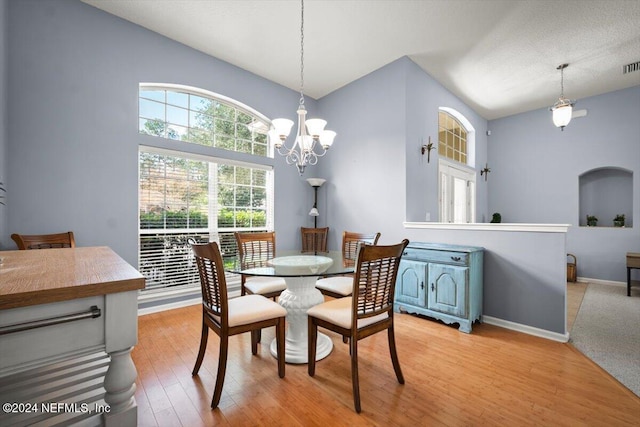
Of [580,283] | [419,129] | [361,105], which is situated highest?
[361,105]

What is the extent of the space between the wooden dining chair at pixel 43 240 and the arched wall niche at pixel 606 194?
794 cm

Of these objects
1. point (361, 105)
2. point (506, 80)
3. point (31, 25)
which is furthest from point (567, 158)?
point (31, 25)

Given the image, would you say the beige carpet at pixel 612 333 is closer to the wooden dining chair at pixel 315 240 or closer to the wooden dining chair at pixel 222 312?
the wooden dining chair at pixel 222 312

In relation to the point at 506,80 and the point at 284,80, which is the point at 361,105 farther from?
the point at 506,80

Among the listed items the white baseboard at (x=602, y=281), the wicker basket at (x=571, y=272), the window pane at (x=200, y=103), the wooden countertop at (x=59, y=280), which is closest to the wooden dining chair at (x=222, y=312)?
the wooden countertop at (x=59, y=280)

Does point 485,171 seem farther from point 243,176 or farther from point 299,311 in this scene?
point 299,311

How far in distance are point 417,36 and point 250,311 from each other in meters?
3.58

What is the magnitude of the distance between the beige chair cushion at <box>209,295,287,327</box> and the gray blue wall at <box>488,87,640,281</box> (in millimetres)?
6155

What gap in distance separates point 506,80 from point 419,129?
188cm

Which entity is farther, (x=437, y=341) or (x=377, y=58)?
(x=377, y=58)

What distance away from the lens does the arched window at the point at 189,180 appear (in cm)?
326

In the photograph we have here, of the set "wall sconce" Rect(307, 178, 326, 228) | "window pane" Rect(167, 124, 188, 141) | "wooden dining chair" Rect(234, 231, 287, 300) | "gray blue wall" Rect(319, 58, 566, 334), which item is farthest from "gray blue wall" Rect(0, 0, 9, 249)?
"gray blue wall" Rect(319, 58, 566, 334)

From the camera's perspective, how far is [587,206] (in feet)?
17.5

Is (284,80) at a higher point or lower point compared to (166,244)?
higher
